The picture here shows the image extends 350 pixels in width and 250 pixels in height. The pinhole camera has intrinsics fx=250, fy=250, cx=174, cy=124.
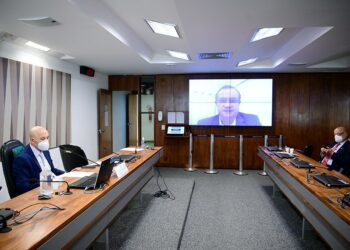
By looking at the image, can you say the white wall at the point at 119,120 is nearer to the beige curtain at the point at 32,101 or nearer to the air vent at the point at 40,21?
the beige curtain at the point at 32,101

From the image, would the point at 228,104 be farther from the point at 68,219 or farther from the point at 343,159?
the point at 68,219

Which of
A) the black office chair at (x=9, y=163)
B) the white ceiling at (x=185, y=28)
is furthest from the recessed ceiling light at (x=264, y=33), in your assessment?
the black office chair at (x=9, y=163)

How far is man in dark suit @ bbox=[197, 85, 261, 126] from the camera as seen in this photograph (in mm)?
5957

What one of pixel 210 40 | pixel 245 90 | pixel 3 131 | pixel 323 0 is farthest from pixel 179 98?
pixel 323 0

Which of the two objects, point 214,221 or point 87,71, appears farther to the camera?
point 87,71

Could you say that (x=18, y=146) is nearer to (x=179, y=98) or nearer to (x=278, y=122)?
(x=179, y=98)

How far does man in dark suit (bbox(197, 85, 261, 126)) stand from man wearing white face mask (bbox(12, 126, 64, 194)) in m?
4.24

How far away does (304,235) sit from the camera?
2807 mm

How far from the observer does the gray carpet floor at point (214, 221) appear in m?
2.65

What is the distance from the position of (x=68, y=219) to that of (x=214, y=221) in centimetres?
223

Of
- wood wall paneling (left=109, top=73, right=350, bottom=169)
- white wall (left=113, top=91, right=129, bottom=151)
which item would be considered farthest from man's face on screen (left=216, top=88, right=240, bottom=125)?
white wall (left=113, top=91, right=129, bottom=151)

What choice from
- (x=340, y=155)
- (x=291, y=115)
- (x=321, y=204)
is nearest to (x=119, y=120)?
(x=291, y=115)

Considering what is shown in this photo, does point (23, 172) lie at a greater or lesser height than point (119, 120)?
lesser

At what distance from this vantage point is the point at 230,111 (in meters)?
6.00
